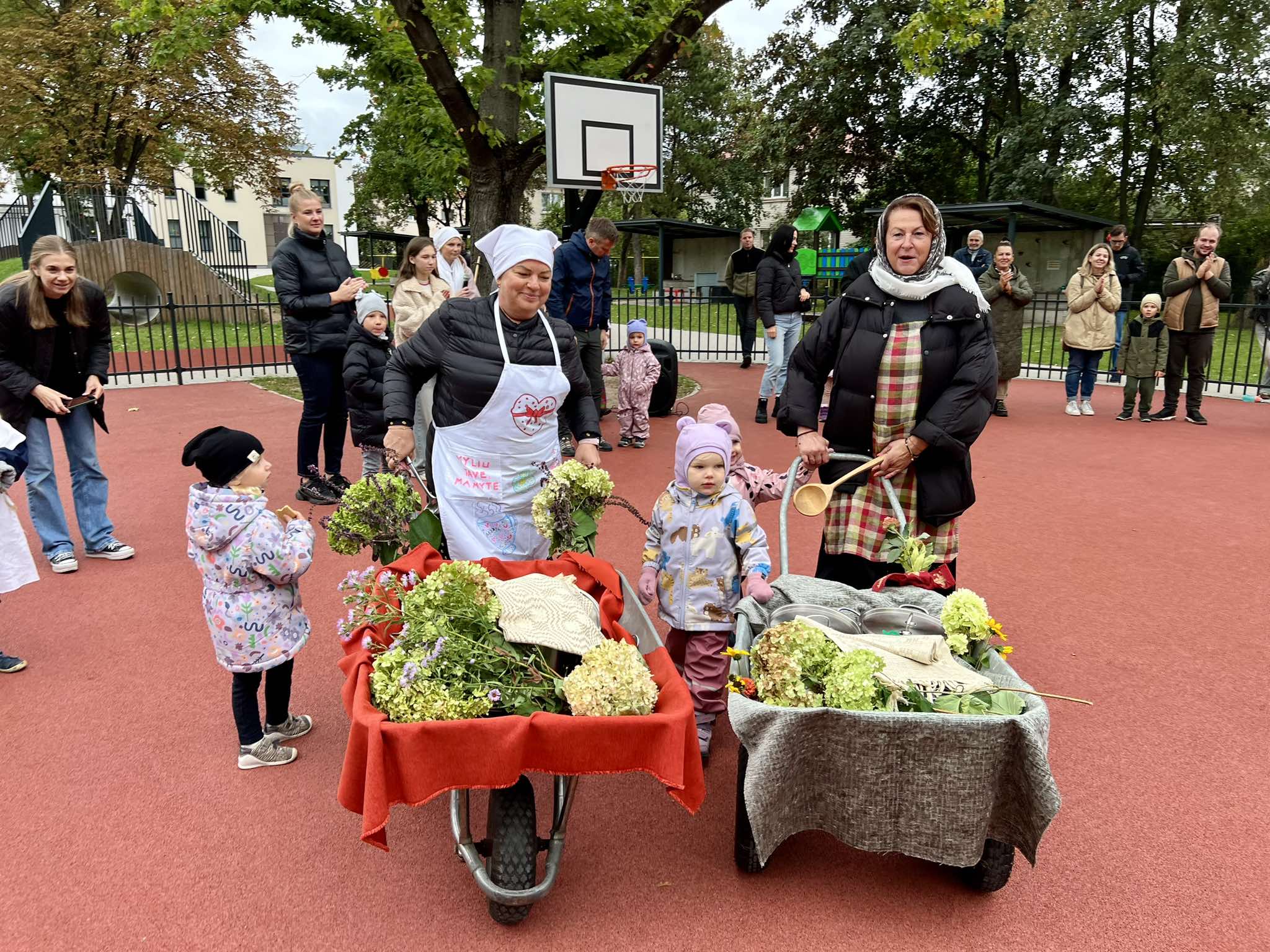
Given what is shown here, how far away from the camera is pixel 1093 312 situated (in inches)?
→ 392

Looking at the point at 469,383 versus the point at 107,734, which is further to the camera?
the point at 107,734

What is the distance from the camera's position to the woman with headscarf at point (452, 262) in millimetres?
7156

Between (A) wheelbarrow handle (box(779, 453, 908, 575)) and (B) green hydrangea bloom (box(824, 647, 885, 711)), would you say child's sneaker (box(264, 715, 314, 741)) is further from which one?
(B) green hydrangea bloom (box(824, 647, 885, 711))

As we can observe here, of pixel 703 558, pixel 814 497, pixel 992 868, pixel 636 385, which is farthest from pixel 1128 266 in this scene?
pixel 992 868

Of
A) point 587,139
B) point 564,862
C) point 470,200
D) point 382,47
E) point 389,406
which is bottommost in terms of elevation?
point 564,862

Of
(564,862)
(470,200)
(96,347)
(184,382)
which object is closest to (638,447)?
(470,200)

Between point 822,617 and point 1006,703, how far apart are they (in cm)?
65

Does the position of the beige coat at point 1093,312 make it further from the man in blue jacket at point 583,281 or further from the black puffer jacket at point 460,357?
the black puffer jacket at point 460,357

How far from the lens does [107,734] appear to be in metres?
3.49

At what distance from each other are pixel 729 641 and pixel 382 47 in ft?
33.9

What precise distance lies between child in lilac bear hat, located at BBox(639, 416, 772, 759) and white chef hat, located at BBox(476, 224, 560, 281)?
845 mm

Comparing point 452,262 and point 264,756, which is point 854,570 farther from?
point 452,262

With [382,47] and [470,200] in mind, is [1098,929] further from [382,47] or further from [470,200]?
[382,47]

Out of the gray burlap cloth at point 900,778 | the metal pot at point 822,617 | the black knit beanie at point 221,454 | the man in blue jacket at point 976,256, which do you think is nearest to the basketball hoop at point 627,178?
the man in blue jacket at point 976,256
